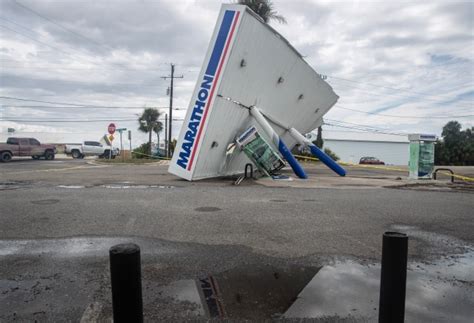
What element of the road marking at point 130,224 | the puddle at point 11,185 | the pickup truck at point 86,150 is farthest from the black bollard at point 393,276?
the pickup truck at point 86,150

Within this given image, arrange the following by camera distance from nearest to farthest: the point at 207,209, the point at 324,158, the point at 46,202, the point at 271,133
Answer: the point at 207,209 < the point at 46,202 < the point at 271,133 < the point at 324,158

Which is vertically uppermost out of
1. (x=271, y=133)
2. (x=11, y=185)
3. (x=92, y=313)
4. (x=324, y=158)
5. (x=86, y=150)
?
(x=271, y=133)

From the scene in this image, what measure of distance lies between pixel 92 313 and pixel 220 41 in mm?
12006

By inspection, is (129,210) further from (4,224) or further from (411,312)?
(411,312)

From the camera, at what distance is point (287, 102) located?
64.1 ft

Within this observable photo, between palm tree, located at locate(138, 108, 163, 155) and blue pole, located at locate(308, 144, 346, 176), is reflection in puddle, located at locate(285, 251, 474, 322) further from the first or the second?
palm tree, located at locate(138, 108, 163, 155)

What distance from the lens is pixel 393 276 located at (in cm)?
260

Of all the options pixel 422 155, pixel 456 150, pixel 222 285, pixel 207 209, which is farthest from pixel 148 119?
pixel 222 285

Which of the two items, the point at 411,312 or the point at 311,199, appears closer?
the point at 411,312

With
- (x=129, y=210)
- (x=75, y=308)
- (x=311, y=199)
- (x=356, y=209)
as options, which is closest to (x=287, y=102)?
(x=311, y=199)

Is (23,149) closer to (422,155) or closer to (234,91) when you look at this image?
(234,91)

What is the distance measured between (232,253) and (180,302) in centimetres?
162

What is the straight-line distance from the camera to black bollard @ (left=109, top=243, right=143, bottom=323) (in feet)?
7.50

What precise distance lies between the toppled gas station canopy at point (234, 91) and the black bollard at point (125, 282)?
11.6m
